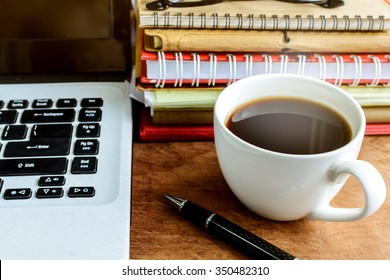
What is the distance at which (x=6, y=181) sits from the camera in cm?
36

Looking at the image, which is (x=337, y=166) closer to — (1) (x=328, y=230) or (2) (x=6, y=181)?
(1) (x=328, y=230)

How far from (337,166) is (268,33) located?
0.14 m

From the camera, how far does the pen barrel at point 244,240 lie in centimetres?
33

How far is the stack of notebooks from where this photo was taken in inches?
16.0

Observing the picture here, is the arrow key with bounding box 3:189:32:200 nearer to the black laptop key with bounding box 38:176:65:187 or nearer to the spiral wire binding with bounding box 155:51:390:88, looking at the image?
the black laptop key with bounding box 38:176:65:187

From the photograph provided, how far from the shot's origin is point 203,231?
1.16 feet

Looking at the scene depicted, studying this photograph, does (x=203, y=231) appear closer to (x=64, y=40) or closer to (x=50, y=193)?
(x=50, y=193)

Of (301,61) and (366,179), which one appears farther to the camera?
(301,61)

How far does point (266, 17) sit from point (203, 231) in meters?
0.18

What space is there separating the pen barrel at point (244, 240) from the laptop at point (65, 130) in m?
0.06

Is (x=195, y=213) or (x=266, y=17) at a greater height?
(x=266, y=17)

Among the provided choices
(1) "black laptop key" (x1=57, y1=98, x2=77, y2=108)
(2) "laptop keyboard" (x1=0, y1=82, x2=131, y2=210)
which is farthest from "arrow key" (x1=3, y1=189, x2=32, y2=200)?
(1) "black laptop key" (x1=57, y1=98, x2=77, y2=108)

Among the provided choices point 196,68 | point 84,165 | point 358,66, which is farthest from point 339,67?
point 84,165

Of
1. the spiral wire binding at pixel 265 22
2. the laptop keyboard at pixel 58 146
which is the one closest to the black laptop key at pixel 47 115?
the laptop keyboard at pixel 58 146
